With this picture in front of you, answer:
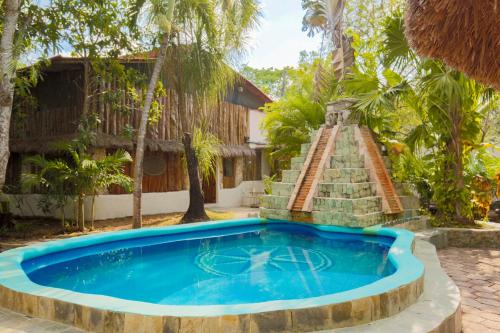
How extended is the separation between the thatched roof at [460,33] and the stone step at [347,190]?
11.8 feet

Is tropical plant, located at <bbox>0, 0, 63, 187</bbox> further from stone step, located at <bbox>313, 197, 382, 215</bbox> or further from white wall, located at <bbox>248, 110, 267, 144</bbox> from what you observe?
white wall, located at <bbox>248, 110, 267, 144</bbox>

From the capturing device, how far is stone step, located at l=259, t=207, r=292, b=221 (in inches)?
338

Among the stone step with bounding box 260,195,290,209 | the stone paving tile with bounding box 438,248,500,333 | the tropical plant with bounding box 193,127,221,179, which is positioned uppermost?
the tropical plant with bounding box 193,127,221,179

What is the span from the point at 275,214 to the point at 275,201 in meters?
0.31

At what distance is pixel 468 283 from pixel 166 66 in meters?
8.99

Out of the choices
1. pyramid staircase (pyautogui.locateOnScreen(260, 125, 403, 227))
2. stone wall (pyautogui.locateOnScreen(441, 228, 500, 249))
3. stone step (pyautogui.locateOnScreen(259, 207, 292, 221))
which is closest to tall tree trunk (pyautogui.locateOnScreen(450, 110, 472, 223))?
stone wall (pyautogui.locateOnScreen(441, 228, 500, 249))

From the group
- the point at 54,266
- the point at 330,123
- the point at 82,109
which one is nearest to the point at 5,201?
the point at 82,109

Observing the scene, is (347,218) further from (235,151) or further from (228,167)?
(228,167)

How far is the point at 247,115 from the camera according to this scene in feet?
55.6

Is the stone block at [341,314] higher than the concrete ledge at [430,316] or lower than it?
higher

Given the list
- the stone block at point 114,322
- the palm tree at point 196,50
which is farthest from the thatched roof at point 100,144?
the stone block at point 114,322

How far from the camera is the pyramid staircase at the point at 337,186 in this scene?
774 centimetres

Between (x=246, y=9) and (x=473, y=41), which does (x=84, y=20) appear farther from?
(x=473, y=41)

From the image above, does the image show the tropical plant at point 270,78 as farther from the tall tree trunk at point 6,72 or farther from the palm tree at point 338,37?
the tall tree trunk at point 6,72
